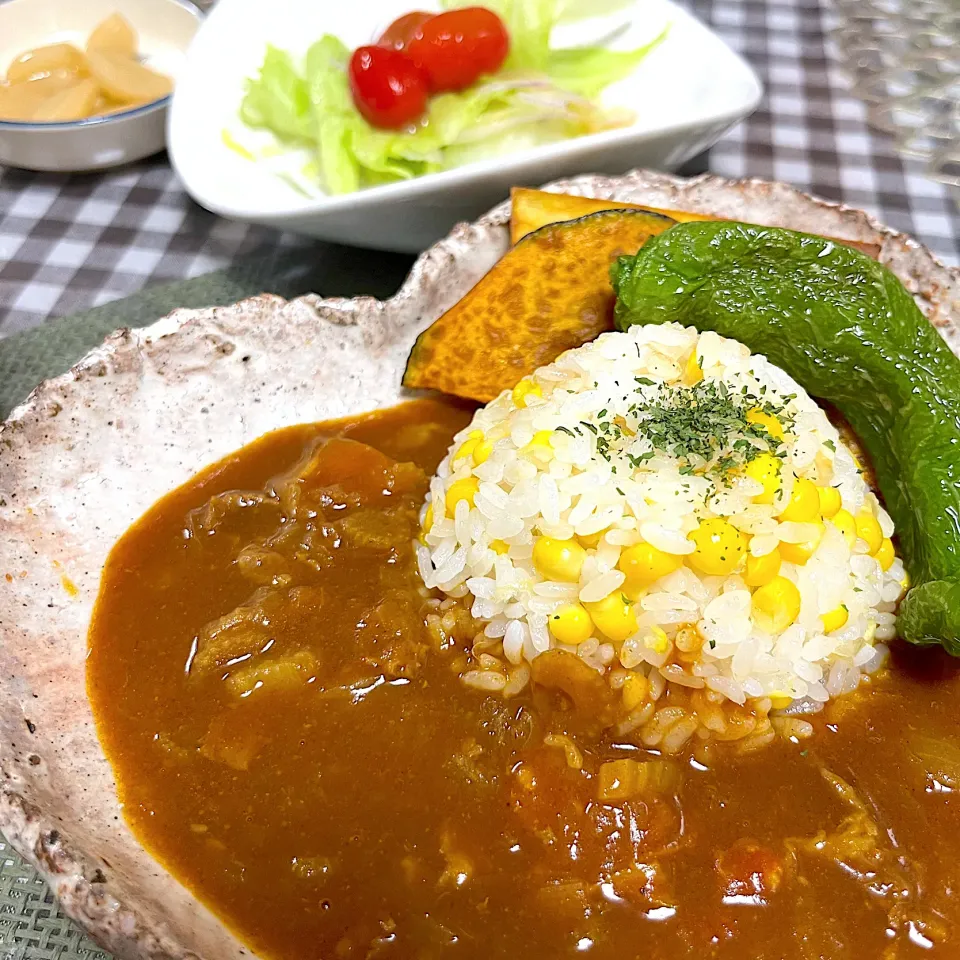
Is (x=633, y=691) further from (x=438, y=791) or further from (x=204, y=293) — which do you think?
(x=204, y=293)

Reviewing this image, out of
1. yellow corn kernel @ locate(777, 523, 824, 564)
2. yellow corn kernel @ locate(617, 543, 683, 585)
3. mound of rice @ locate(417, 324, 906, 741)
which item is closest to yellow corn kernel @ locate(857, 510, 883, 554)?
mound of rice @ locate(417, 324, 906, 741)

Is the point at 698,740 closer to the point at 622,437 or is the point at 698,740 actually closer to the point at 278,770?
the point at 622,437

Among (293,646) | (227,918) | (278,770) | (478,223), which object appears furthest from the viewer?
(478,223)

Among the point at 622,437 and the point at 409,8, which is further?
the point at 409,8

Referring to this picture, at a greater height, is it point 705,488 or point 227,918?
point 705,488

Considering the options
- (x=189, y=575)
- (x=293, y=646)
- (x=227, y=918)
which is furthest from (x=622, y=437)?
(x=227, y=918)

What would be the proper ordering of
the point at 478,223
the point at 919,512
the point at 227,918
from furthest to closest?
the point at 478,223 < the point at 919,512 < the point at 227,918

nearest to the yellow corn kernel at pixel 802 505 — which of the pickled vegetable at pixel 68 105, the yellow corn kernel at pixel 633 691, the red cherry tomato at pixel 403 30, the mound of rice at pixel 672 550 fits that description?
the mound of rice at pixel 672 550

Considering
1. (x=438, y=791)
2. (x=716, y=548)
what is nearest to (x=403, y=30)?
(x=716, y=548)
